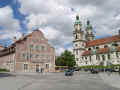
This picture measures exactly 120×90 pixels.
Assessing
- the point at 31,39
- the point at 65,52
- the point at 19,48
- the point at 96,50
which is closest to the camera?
the point at 19,48

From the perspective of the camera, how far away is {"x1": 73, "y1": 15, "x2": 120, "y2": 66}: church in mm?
77062

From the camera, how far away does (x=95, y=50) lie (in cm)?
8512

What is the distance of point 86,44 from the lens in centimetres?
9844

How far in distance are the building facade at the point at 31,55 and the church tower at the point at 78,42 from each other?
1680 inches

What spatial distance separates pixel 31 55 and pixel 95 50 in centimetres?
4746

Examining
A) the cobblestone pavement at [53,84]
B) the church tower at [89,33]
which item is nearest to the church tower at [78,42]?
the church tower at [89,33]

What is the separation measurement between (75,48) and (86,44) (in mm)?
8599

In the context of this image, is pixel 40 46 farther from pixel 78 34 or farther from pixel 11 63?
pixel 78 34

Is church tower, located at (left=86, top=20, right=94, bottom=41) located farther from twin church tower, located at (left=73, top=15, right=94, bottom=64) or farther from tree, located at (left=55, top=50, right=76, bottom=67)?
tree, located at (left=55, top=50, right=76, bottom=67)

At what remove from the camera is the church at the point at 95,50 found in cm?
7706

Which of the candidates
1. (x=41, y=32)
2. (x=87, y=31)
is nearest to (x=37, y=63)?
(x=41, y=32)

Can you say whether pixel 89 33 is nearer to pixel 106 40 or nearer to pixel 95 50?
pixel 106 40

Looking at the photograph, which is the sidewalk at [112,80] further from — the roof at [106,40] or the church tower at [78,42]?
the church tower at [78,42]

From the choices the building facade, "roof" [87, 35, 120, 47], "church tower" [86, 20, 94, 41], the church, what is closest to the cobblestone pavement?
the building facade
